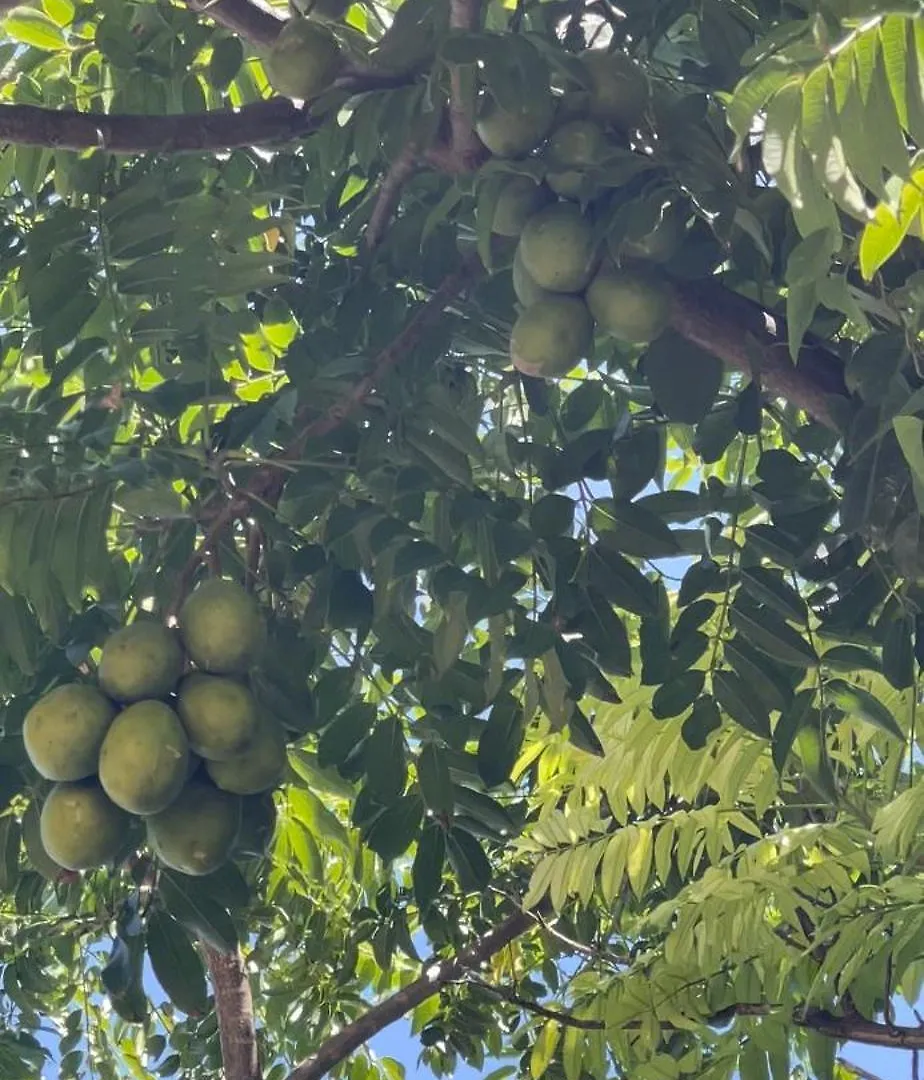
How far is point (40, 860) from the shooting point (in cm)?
225

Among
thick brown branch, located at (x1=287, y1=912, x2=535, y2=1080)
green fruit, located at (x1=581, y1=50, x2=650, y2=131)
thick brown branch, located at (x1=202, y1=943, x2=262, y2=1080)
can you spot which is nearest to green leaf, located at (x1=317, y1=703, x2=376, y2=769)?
green fruit, located at (x1=581, y1=50, x2=650, y2=131)

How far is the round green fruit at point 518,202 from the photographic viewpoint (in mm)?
2137

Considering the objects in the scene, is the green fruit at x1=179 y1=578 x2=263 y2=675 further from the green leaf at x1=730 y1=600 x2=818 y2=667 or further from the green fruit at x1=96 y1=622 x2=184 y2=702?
the green leaf at x1=730 y1=600 x2=818 y2=667

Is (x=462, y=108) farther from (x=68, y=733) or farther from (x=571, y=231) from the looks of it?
(x=68, y=733)

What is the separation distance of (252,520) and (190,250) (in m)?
0.40

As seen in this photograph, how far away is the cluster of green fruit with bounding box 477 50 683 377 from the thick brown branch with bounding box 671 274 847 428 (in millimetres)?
62

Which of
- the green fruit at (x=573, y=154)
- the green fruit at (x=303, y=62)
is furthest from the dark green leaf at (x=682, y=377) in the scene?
the green fruit at (x=303, y=62)

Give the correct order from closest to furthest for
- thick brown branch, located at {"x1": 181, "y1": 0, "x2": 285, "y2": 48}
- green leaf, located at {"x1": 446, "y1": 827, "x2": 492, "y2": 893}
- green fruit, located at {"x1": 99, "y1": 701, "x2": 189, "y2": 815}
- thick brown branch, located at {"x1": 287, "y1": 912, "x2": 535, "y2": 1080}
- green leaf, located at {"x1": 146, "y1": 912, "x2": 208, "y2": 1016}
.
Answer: green fruit, located at {"x1": 99, "y1": 701, "x2": 189, "y2": 815}, green leaf, located at {"x1": 146, "y1": 912, "x2": 208, "y2": 1016}, thick brown branch, located at {"x1": 181, "y1": 0, "x2": 285, "y2": 48}, green leaf, located at {"x1": 446, "y1": 827, "x2": 492, "y2": 893}, thick brown branch, located at {"x1": 287, "y1": 912, "x2": 535, "y2": 1080}

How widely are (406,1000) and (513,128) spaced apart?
→ 2033 mm

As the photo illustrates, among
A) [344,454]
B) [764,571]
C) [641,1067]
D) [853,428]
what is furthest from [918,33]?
[641,1067]

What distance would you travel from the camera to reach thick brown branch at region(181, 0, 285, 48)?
2.29 m

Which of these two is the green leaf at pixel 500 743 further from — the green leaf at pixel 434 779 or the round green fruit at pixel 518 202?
the round green fruit at pixel 518 202

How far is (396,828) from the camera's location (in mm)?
2398

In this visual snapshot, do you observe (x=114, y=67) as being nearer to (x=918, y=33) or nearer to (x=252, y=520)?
(x=252, y=520)
